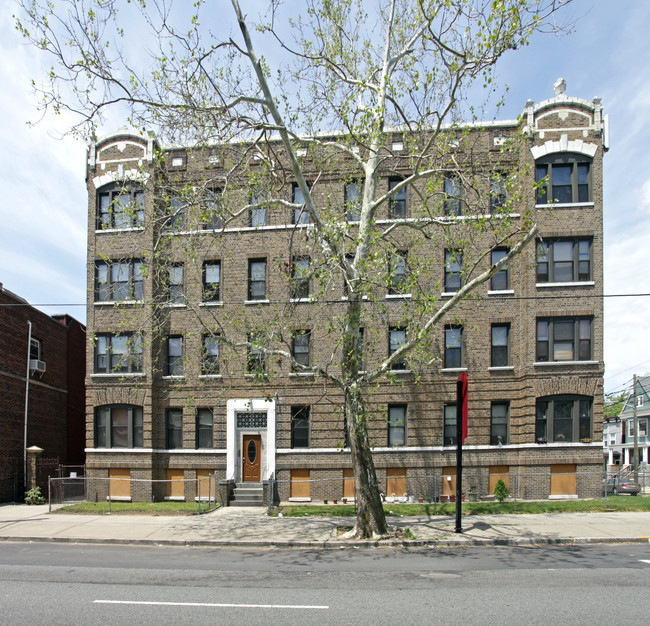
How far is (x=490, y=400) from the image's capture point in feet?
71.1

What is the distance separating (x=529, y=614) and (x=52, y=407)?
25.2 metres

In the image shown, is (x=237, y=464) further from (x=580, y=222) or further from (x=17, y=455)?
(x=580, y=222)

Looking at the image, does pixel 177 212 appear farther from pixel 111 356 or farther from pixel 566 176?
pixel 566 176

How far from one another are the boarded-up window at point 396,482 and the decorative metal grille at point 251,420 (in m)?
5.30

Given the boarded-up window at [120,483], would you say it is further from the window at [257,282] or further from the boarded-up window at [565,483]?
the boarded-up window at [565,483]

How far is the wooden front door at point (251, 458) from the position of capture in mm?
22500

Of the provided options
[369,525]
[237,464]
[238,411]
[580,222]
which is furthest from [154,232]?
[580,222]

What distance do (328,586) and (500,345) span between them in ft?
47.5

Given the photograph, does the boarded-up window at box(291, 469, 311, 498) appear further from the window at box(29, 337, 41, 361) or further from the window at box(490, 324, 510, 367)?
the window at box(29, 337, 41, 361)

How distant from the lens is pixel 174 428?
75.9 feet

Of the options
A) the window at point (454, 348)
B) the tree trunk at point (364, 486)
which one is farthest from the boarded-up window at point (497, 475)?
the tree trunk at point (364, 486)

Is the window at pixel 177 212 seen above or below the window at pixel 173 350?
above

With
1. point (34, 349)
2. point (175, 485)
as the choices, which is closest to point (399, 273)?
point (175, 485)

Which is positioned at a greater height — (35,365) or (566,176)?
(566,176)
